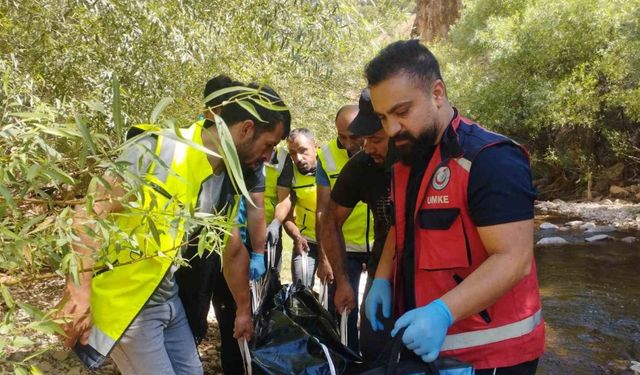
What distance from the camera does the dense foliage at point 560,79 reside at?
587 inches

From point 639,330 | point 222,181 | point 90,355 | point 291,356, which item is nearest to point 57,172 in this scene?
point 90,355

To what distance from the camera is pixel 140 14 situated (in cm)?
355

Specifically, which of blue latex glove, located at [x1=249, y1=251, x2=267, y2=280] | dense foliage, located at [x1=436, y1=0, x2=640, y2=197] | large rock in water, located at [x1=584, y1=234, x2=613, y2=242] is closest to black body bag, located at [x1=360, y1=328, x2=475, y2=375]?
blue latex glove, located at [x1=249, y1=251, x2=267, y2=280]

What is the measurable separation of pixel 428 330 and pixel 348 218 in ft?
6.89

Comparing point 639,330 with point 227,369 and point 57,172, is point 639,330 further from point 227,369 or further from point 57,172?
point 57,172

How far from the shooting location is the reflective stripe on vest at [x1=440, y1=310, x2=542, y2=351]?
179 centimetres

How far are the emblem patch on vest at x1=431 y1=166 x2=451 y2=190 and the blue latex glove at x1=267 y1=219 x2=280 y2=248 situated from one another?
8.78 ft

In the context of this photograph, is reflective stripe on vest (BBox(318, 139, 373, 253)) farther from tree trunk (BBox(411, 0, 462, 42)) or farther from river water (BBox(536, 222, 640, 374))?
tree trunk (BBox(411, 0, 462, 42))

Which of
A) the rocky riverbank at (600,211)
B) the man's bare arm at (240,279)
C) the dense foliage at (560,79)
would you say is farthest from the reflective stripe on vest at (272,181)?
the dense foliage at (560,79)

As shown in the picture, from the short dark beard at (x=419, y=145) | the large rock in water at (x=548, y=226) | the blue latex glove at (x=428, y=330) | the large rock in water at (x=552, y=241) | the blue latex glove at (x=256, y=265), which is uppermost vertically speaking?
the short dark beard at (x=419, y=145)

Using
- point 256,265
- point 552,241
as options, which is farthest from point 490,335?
point 552,241

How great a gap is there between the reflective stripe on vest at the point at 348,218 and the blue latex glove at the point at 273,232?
815 millimetres

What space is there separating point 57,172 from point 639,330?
7.16 m

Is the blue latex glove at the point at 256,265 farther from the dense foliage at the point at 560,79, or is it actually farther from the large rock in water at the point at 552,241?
the dense foliage at the point at 560,79
